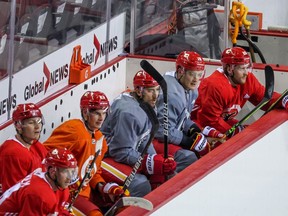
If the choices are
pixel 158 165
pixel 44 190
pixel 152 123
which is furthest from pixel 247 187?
pixel 44 190

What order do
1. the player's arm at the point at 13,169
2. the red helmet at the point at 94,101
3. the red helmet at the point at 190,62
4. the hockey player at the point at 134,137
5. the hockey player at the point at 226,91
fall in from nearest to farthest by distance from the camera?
the player's arm at the point at 13,169
the red helmet at the point at 94,101
the hockey player at the point at 134,137
the red helmet at the point at 190,62
the hockey player at the point at 226,91

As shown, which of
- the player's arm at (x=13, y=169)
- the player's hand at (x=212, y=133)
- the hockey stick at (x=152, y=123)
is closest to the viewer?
the player's arm at (x=13, y=169)

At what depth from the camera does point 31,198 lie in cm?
548

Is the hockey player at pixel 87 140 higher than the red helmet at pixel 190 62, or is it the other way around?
the red helmet at pixel 190 62

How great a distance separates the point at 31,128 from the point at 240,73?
1.66m

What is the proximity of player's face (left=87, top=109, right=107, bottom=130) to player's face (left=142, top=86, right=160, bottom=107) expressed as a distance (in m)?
0.37

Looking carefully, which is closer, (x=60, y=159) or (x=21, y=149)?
(x=60, y=159)

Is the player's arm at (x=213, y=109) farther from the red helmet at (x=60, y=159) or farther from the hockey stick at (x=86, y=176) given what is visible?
the red helmet at (x=60, y=159)

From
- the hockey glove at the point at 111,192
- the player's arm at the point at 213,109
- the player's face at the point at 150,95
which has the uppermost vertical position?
the player's face at the point at 150,95

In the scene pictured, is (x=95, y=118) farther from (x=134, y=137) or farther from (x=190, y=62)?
(x=190, y=62)

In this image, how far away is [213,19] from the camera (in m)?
8.07

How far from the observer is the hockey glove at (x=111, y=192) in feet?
21.0

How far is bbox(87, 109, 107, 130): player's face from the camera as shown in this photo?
634 cm

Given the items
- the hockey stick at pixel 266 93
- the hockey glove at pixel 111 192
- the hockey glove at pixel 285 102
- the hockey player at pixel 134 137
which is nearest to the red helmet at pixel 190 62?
the hockey player at pixel 134 137
